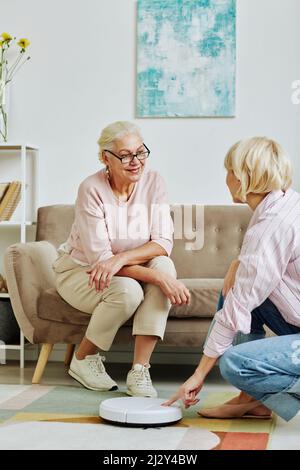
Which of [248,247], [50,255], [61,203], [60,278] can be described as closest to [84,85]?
[61,203]

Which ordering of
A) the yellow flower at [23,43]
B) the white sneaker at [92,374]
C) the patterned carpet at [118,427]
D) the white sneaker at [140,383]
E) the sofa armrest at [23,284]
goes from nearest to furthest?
the patterned carpet at [118,427], the white sneaker at [140,383], the white sneaker at [92,374], the sofa armrest at [23,284], the yellow flower at [23,43]

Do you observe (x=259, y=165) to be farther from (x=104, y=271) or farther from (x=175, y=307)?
(x=175, y=307)

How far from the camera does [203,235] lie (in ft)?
12.6

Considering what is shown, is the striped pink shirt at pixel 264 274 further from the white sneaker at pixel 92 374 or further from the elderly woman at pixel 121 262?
the white sneaker at pixel 92 374

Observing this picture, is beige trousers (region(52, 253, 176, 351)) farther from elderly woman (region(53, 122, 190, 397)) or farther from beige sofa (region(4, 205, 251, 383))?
beige sofa (region(4, 205, 251, 383))

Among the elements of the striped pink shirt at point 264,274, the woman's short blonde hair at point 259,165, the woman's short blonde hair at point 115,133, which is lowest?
the striped pink shirt at point 264,274

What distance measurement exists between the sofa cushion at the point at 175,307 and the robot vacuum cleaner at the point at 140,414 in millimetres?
799

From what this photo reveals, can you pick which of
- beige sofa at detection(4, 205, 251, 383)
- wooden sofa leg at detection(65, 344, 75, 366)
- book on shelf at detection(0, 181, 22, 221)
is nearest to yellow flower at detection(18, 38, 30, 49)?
book on shelf at detection(0, 181, 22, 221)

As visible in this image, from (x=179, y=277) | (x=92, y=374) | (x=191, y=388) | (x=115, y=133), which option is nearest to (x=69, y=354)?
(x=179, y=277)

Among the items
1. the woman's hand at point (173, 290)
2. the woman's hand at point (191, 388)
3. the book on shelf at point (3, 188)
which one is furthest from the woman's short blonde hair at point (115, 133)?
the woman's hand at point (191, 388)

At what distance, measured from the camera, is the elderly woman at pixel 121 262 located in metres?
2.99

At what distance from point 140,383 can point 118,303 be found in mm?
312

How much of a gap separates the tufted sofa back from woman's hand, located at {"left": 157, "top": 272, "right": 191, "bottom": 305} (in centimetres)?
78
